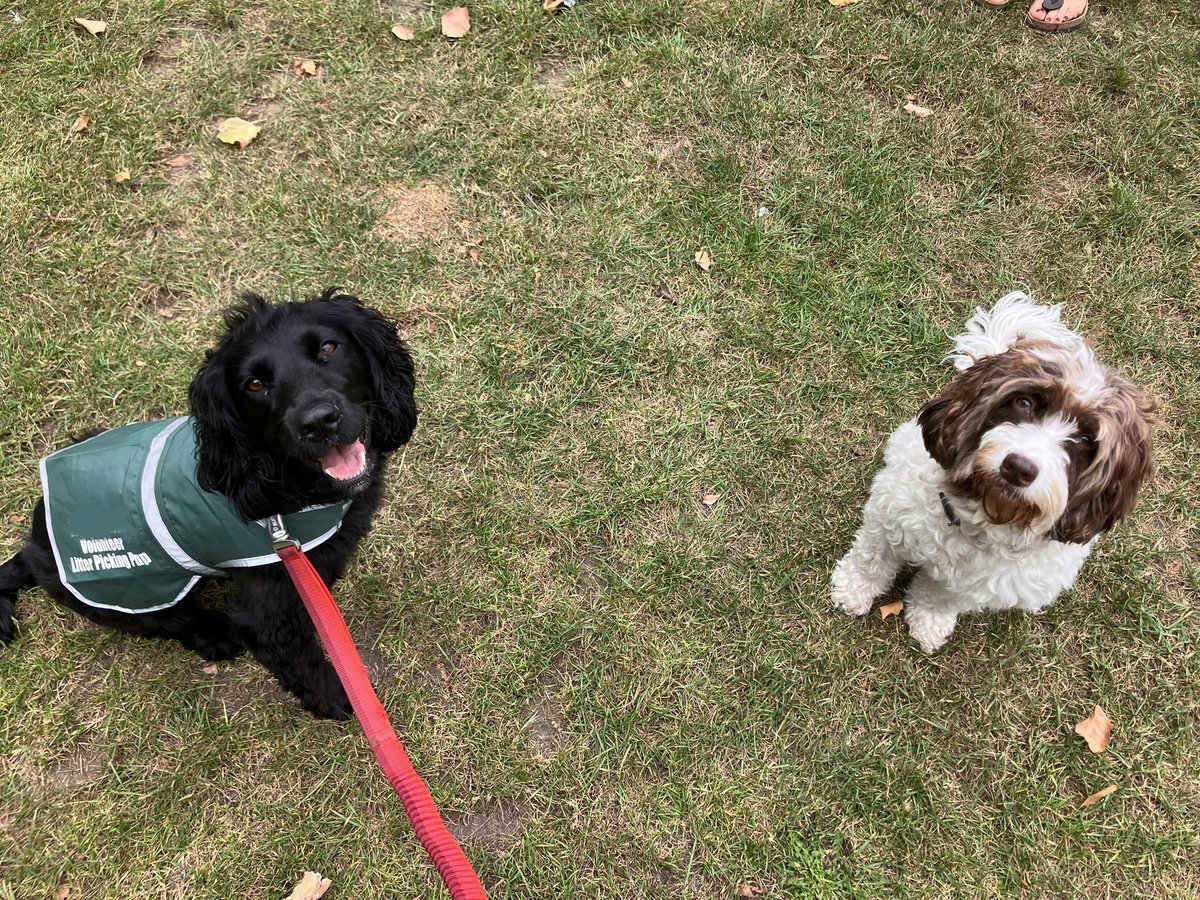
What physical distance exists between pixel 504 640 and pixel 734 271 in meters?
2.35

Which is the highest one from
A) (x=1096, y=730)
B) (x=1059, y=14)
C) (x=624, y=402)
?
(x=1059, y=14)

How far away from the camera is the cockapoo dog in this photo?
7.34ft

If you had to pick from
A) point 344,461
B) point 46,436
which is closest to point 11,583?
point 46,436

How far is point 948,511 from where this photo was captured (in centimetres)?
266

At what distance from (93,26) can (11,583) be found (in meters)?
3.69

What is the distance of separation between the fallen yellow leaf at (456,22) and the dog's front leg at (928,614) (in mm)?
4220

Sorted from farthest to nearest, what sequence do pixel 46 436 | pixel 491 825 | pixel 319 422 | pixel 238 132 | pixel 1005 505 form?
1. pixel 238 132
2. pixel 46 436
3. pixel 491 825
4. pixel 1005 505
5. pixel 319 422

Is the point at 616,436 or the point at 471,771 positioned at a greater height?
the point at 616,436

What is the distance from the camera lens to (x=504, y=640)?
329 centimetres

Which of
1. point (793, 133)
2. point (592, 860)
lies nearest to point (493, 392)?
point (592, 860)

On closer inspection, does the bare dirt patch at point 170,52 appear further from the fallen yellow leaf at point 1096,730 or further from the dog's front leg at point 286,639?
the fallen yellow leaf at point 1096,730

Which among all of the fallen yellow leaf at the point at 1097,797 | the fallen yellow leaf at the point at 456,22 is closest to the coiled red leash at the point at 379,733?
the fallen yellow leaf at the point at 1097,797

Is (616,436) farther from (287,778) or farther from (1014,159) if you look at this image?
(1014,159)

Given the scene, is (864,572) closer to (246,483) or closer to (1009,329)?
(1009,329)
